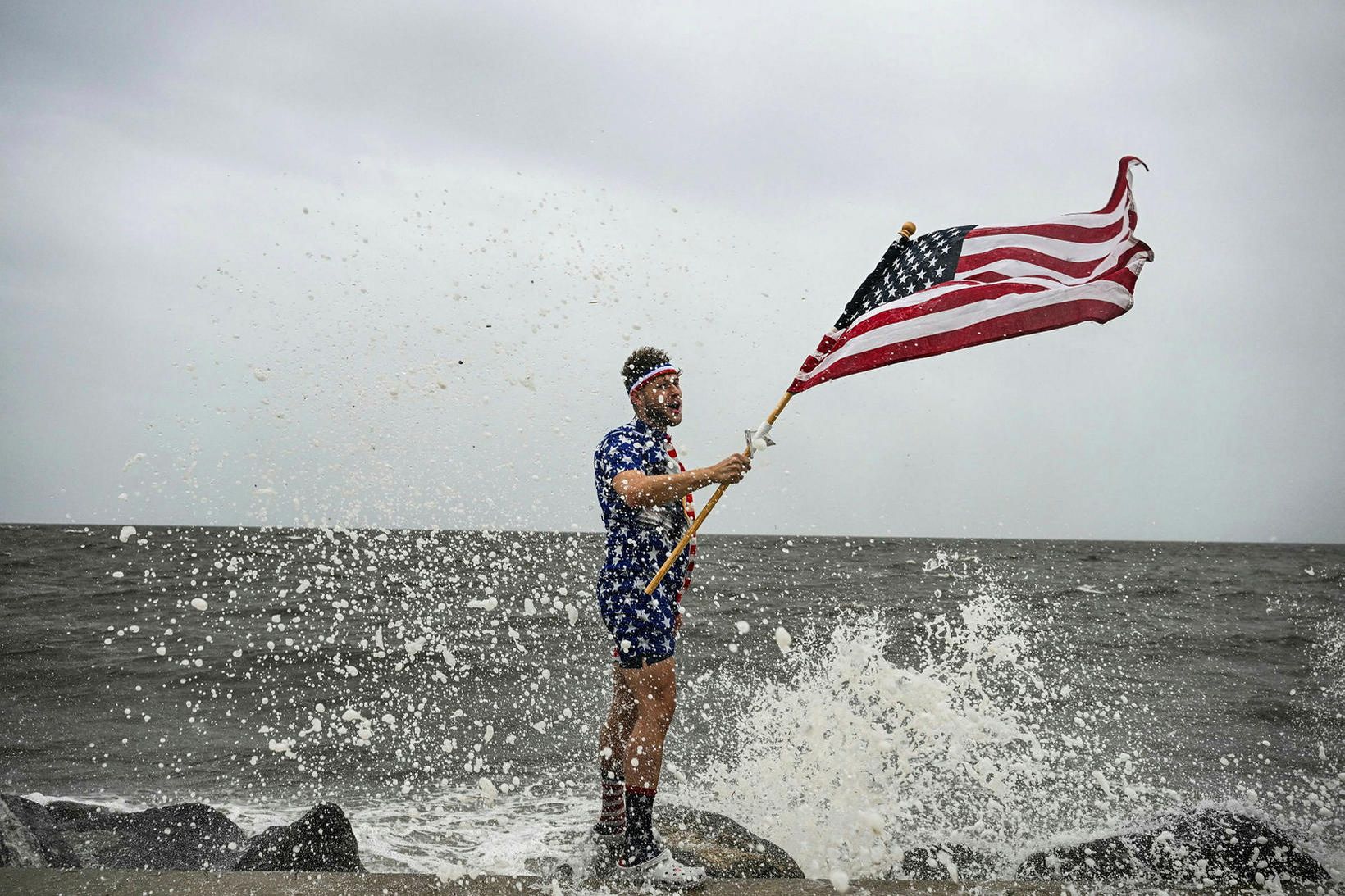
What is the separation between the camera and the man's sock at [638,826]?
370 cm

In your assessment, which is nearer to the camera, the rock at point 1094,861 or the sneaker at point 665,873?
the sneaker at point 665,873

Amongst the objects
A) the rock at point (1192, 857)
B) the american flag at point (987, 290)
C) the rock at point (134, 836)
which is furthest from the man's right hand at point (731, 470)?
the rock at point (134, 836)

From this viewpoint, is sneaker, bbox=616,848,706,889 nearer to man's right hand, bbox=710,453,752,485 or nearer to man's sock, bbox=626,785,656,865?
man's sock, bbox=626,785,656,865

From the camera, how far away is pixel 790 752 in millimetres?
6285

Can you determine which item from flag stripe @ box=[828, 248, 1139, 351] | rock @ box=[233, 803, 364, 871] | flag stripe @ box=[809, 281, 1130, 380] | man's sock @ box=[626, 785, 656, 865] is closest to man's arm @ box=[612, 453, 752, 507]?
flag stripe @ box=[809, 281, 1130, 380]

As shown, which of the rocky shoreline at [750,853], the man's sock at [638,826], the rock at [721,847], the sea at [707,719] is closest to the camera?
the man's sock at [638,826]

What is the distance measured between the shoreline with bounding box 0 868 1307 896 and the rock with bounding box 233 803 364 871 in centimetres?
124

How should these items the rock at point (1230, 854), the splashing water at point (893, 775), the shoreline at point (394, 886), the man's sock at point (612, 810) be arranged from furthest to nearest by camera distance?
the splashing water at point (893, 775)
the rock at point (1230, 854)
the man's sock at point (612, 810)
the shoreline at point (394, 886)

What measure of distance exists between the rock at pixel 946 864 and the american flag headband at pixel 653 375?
2836 mm

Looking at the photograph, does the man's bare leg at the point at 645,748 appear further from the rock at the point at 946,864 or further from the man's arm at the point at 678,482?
the rock at the point at 946,864

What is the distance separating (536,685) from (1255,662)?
40.5 ft

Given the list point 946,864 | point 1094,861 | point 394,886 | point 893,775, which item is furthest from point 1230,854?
point 394,886

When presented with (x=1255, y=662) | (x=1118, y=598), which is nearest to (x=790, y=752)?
(x=1255, y=662)

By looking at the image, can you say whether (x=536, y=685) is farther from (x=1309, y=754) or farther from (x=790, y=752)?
(x=1309, y=754)
